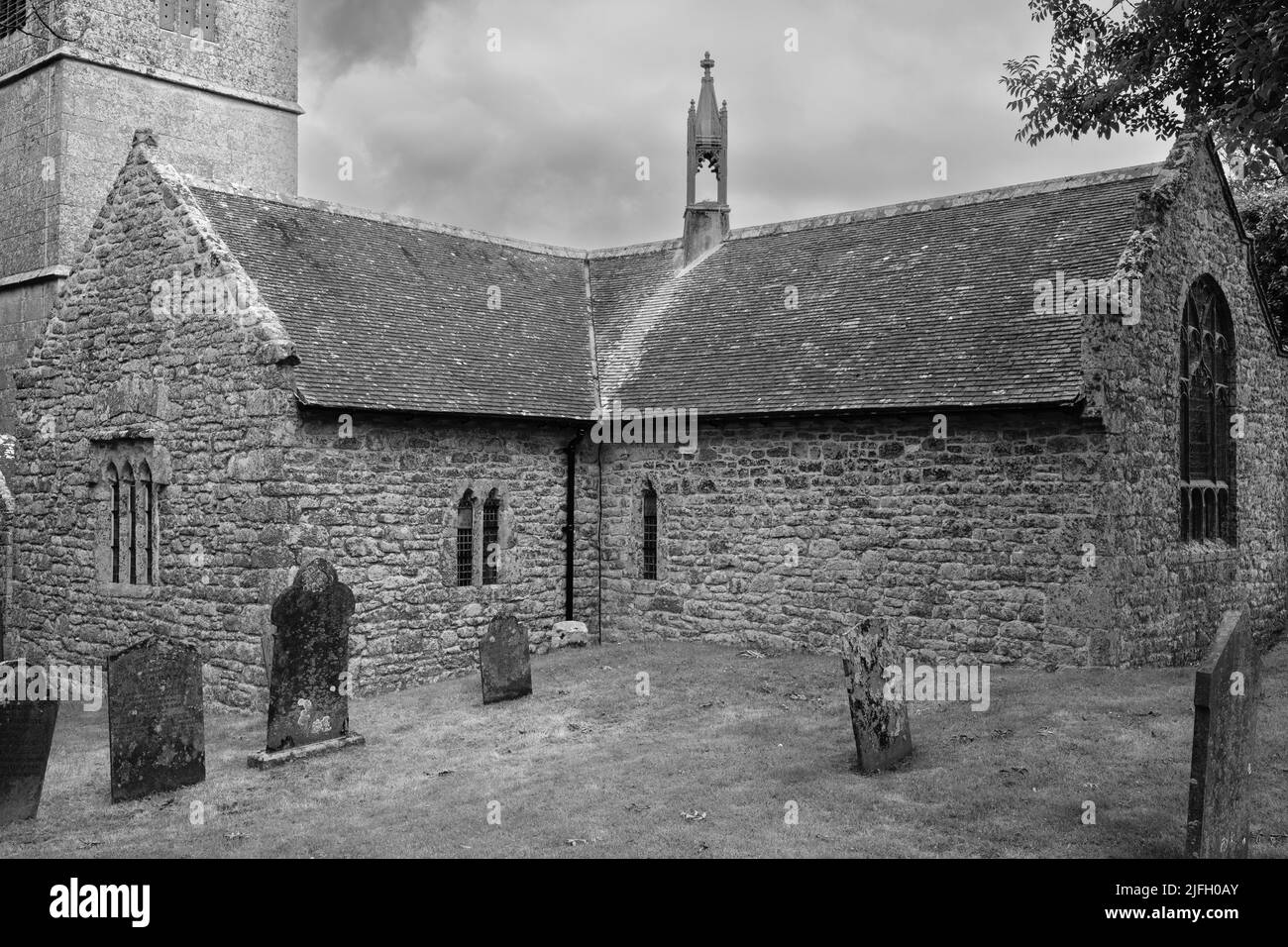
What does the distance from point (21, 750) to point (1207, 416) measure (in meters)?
17.6

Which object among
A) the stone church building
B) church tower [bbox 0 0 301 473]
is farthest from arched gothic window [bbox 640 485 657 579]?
church tower [bbox 0 0 301 473]

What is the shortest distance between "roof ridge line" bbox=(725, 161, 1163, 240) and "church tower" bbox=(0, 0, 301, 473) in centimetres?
1298

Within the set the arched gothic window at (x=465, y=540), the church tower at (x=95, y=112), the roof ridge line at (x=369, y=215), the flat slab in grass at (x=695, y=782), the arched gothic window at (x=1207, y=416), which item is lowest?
the flat slab in grass at (x=695, y=782)

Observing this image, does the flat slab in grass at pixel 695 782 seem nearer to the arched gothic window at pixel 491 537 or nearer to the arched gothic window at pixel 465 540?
the arched gothic window at pixel 465 540

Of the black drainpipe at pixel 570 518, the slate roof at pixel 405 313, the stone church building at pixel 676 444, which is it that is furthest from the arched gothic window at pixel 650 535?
the slate roof at pixel 405 313

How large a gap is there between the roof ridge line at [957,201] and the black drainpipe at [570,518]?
6.69 metres

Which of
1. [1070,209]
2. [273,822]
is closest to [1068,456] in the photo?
[1070,209]

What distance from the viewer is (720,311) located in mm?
22047

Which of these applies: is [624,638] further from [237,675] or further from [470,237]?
[470,237]

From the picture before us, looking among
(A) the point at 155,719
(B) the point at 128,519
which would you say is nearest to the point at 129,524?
(B) the point at 128,519

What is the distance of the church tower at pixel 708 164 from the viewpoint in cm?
2452

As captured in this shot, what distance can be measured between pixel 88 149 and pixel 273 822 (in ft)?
75.7

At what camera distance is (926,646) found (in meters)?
16.6

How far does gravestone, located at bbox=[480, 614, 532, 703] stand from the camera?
1588cm
